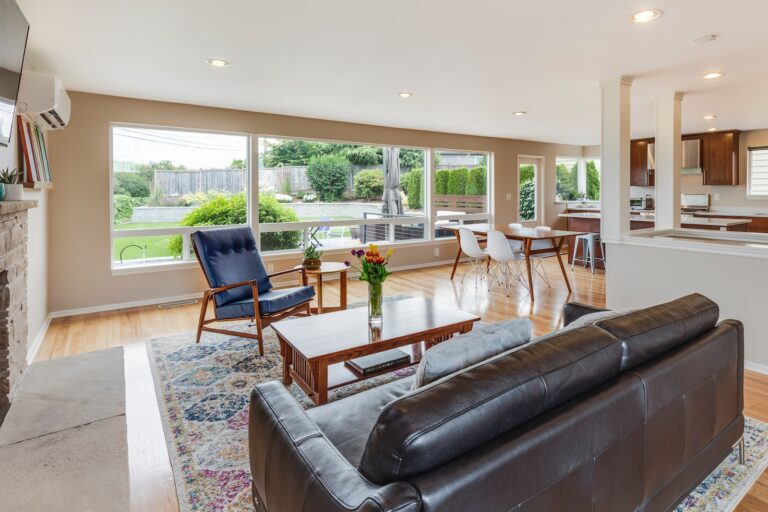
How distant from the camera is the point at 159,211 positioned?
507 centimetres

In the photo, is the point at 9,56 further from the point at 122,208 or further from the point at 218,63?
the point at 122,208

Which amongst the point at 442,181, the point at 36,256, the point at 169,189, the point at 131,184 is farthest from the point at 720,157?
the point at 36,256

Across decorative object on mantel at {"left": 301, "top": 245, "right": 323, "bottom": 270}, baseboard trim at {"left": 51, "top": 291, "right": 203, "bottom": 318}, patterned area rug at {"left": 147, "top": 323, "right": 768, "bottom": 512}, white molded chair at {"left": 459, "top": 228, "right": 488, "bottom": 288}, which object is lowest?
patterned area rug at {"left": 147, "top": 323, "right": 768, "bottom": 512}

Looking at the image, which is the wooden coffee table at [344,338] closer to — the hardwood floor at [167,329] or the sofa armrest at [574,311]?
the sofa armrest at [574,311]

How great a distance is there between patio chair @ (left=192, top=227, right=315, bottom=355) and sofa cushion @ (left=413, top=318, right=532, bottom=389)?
235 cm

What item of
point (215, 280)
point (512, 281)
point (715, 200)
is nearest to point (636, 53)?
point (512, 281)

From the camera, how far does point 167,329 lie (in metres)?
4.09

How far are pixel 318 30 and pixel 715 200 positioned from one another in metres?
8.21

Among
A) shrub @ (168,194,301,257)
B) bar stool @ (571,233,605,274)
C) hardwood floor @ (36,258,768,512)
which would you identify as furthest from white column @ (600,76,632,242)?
shrub @ (168,194,301,257)

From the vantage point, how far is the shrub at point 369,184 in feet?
21.9

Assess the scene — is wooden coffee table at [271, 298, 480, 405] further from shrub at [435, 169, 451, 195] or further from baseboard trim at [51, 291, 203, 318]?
shrub at [435, 169, 451, 195]

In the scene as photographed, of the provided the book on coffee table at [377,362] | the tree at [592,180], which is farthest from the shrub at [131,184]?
the tree at [592,180]

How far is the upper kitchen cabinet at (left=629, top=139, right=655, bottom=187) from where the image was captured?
322 inches

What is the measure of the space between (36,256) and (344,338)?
307 cm
